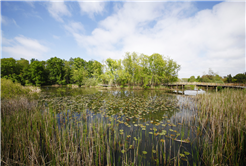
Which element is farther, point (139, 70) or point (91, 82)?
point (91, 82)

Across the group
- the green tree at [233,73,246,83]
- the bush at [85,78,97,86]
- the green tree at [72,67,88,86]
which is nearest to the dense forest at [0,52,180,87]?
the bush at [85,78,97,86]

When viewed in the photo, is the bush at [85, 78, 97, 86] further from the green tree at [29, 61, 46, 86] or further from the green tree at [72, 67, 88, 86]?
the green tree at [29, 61, 46, 86]

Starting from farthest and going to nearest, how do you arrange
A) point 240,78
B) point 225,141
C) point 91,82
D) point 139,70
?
point 91,82 → point 139,70 → point 240,78 → point 225,141

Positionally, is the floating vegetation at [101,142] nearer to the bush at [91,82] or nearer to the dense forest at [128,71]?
the dense forest at [128,71]

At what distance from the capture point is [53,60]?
52281 mm

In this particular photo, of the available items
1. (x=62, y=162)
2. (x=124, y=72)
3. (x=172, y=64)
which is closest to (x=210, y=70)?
(x=172, y=64)

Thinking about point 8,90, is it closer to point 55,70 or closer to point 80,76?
point 80,76

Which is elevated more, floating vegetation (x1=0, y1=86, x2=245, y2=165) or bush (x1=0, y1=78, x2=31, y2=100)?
bush (x1=0, y1=78, x2=31, y2=100)

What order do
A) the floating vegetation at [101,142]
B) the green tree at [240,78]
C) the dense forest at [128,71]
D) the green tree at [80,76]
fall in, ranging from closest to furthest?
1. the floating vegetation at [101,142]
2. the green tree at [240,78]
3. the dense forest at [128,71]
4. the green tree at [80,76]

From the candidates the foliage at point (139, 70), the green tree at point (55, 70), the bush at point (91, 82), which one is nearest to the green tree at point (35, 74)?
the green tree at point (55, 70)

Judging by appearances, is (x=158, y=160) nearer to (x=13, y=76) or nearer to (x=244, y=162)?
(x=244, y=162)

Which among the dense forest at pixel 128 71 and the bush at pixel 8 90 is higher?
the dense forest at pixel 128 71

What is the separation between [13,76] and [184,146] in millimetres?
64380

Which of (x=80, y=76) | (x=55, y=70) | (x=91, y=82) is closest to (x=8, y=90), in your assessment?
(x=91, y=82)
